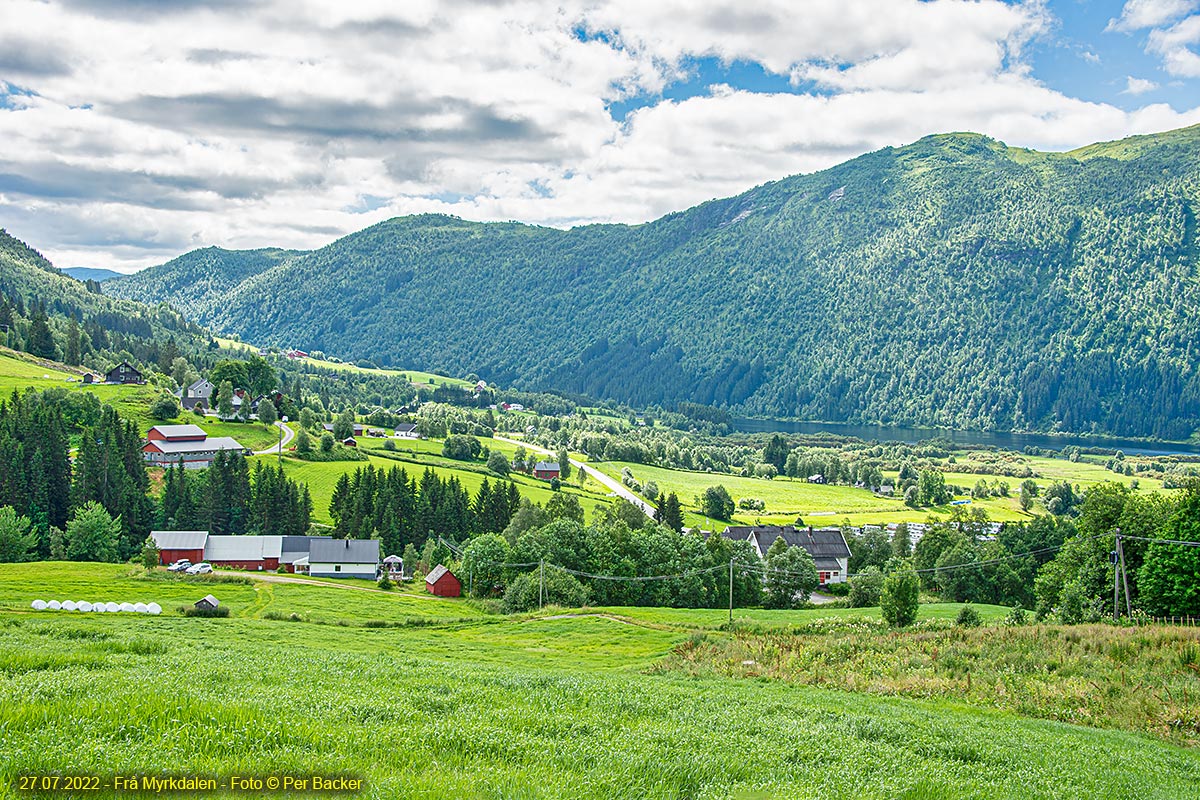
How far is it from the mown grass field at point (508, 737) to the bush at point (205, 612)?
3292 cm

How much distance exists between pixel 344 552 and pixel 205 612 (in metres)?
38.9

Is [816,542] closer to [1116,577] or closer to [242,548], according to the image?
[1116,577]

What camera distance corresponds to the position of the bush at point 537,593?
7250cm

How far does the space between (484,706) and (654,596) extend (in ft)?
217

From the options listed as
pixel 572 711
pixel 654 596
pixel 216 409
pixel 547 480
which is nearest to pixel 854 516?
pixel 547 480

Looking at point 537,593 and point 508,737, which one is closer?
point 508,737

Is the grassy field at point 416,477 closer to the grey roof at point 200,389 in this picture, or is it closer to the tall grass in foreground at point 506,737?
the grey roof at point 200,389

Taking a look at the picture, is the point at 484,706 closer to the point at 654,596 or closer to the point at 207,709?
the point at 207,709

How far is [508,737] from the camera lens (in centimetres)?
1188

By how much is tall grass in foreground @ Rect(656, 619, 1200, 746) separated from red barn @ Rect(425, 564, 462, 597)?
143ft

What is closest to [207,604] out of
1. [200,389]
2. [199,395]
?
[199,395]

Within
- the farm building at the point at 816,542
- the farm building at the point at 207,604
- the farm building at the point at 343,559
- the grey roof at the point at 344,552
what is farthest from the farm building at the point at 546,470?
the farm building at the point at 207,604

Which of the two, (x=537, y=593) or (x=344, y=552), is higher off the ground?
(x=537, y=593)

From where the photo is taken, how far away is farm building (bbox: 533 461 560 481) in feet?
505
